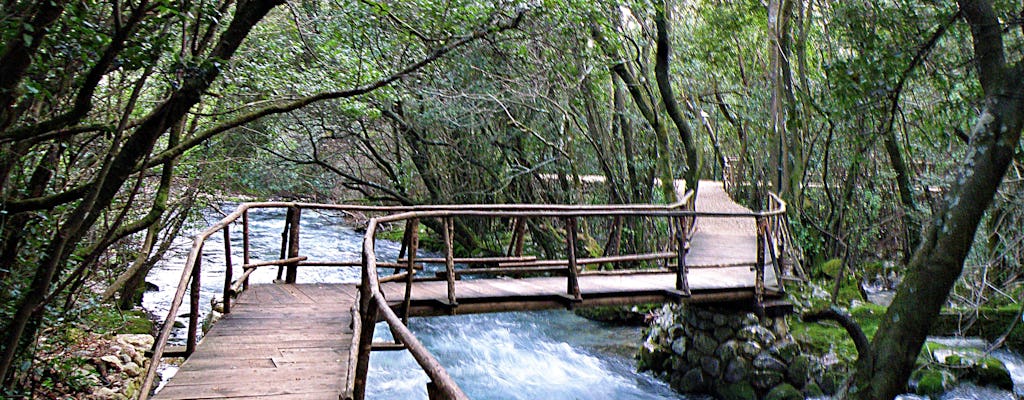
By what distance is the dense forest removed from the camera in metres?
4.95

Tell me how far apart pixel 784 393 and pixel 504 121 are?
337 inches

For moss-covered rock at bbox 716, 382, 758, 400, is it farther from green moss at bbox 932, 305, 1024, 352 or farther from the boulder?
green moss at bbox 932, 305, 1024, 352

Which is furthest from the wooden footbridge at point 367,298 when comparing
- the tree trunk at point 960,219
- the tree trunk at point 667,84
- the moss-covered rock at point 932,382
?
the moss-covered rock at point 932,382

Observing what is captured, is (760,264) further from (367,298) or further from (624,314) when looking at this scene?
(624,314)

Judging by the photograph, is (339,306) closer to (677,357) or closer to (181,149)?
(181,149)

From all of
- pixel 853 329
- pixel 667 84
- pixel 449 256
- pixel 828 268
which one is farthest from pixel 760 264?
pixel 828 268

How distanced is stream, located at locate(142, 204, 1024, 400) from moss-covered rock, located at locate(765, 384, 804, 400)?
93cm

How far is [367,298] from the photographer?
151 inches

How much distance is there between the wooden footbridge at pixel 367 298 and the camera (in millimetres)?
3828

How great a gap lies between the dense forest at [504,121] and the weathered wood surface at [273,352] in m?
1.17

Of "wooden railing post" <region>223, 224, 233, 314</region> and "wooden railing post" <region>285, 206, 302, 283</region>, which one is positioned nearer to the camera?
"wooden railing post" <region>223, 224, 233, 314</region>

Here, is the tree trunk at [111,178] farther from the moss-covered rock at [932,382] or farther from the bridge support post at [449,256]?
the moss-covered rock at [932,382]

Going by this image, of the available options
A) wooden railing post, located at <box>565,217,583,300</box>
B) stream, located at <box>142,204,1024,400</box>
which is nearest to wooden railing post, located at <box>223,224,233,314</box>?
wooden railing post, located at <box>565,217,583,300</box>

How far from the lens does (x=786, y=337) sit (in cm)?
921
